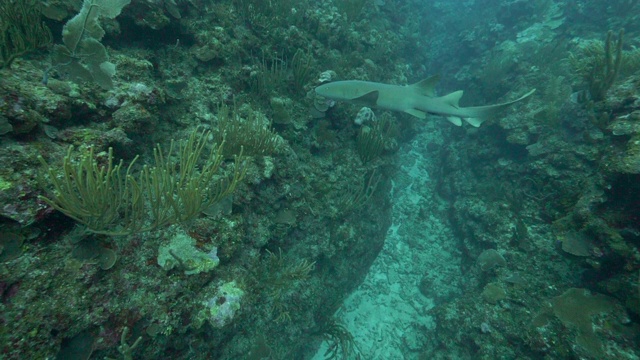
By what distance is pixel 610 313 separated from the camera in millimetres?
3863

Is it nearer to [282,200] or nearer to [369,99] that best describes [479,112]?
[369,99]

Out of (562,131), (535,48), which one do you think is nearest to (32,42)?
(562,131)

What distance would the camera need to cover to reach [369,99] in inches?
176

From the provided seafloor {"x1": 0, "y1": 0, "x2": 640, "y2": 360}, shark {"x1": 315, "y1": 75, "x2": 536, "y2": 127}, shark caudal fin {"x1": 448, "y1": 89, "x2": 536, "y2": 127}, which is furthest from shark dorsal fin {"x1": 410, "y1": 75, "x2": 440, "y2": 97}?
shark caudal fin {"x1": 448, "y1": 89, "x2": 536, "y2": 127}

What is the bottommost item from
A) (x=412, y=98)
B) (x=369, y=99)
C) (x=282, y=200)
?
(x=282, y=200)

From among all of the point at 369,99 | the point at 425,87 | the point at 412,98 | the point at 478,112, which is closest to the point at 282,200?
the point at 369,99

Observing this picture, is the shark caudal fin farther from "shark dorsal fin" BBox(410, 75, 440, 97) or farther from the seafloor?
"shark dorsal fin" BBox(410, 75, 440, 97)

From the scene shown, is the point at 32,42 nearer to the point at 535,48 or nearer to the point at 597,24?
the point at 535,48

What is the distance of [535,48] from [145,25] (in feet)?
41.7

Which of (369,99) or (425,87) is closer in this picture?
(369,99)

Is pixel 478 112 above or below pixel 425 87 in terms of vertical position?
below

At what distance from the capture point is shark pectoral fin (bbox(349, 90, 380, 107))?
4322 mm

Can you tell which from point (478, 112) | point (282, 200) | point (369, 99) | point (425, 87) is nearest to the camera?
point (282, 200)

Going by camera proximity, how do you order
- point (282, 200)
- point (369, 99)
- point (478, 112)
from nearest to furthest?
point (282, 200), point (369, 99), point (478, 112)
